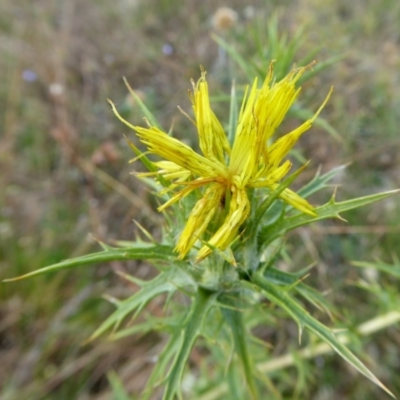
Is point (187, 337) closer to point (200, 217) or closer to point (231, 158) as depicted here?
point (200, 217)

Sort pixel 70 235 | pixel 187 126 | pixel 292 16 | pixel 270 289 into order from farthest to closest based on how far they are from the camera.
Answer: pixel 292 16 < pixel 187 126 < pixel 70 235 < pixel 270 289

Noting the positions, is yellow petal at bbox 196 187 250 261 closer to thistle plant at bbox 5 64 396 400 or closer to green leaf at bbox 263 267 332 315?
thistle plant at bbox 5 64 396 400

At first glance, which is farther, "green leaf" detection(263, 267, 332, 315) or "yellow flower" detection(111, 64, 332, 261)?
"green leaf" detection(263, 267, 332, 315)

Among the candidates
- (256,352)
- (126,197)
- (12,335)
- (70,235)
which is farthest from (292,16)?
(12,335)

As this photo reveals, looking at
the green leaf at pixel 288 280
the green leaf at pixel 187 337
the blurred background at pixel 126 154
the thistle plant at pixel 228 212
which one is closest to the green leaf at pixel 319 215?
the thistle plant at pixel 228 212

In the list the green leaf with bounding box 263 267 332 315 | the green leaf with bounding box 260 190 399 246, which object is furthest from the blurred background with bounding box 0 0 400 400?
the green leaf with bounding box 260 190 399 246

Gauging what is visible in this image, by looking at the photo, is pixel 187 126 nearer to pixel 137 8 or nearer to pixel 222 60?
pixel 222 60

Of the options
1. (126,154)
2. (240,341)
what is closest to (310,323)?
(240,341)
